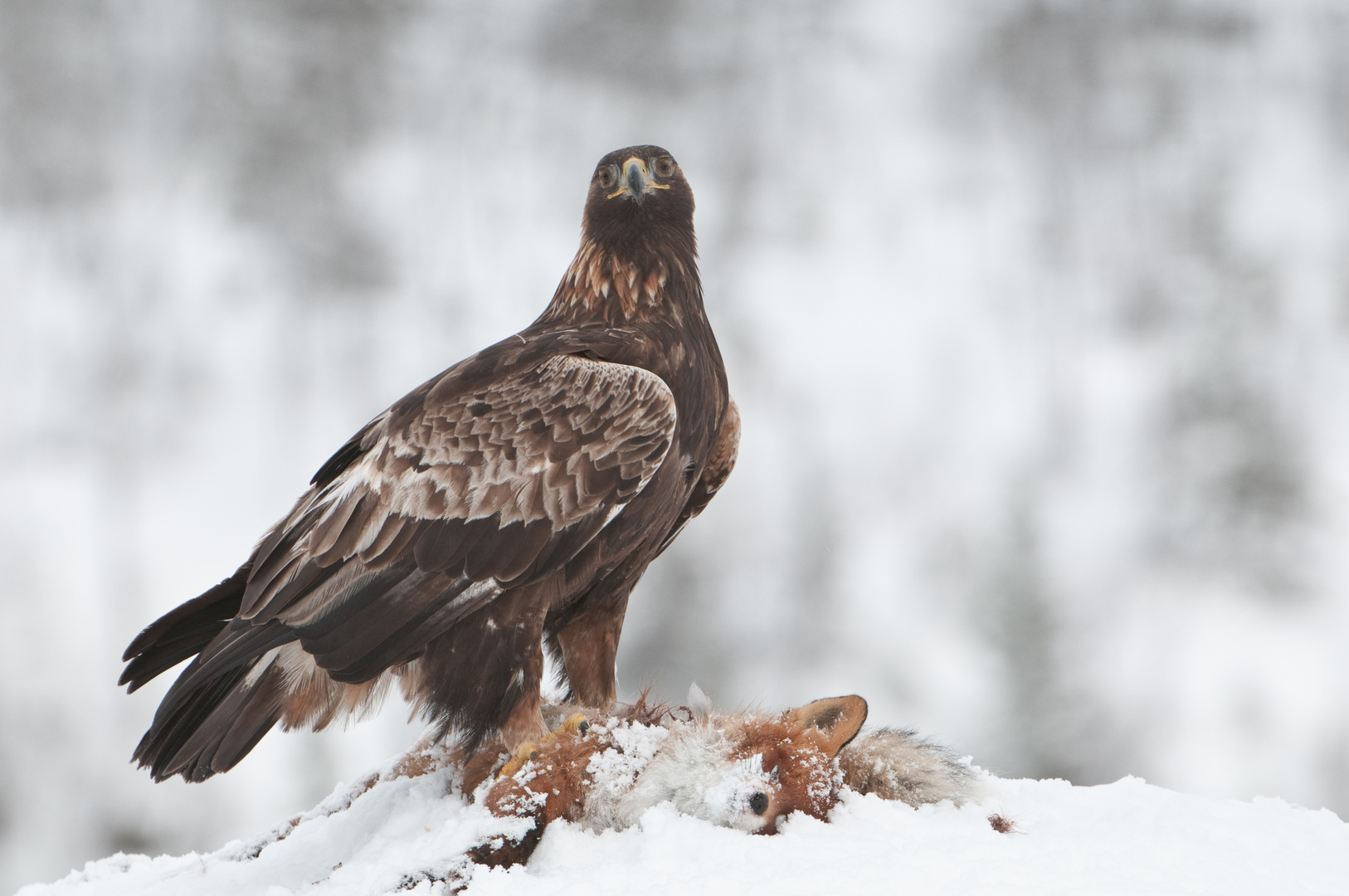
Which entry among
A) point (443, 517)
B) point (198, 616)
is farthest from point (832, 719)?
Answer: point (198, 616)

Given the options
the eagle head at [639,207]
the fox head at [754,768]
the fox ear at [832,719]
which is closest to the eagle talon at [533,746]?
the fox head at [754,768]

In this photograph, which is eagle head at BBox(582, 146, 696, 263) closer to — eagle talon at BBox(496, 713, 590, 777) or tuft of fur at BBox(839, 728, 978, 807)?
eagle talon at BBox(496, 713, 590, 777)

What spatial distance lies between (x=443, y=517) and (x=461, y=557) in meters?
0.17

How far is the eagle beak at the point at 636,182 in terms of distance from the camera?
453 centimetres

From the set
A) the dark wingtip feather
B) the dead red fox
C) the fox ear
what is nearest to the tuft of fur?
the dead red fox

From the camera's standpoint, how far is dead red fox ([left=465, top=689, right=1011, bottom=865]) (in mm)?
2785

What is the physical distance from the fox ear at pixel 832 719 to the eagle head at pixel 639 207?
2.12m

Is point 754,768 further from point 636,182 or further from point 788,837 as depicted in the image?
point 636,182

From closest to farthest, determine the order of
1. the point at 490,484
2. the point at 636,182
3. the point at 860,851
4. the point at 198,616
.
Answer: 1. the point at 860,851
2. the point at 490,484
3. the point at 198,616
4. the point at 636,182

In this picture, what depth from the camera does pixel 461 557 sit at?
3469 millimetres

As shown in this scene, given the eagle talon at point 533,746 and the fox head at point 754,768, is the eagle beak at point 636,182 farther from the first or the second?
the fox head at point 754,768

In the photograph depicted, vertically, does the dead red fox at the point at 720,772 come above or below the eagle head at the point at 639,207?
below

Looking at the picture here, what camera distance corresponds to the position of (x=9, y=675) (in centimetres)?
2669

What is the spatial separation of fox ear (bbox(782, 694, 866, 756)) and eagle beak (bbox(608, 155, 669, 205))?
241 cm
